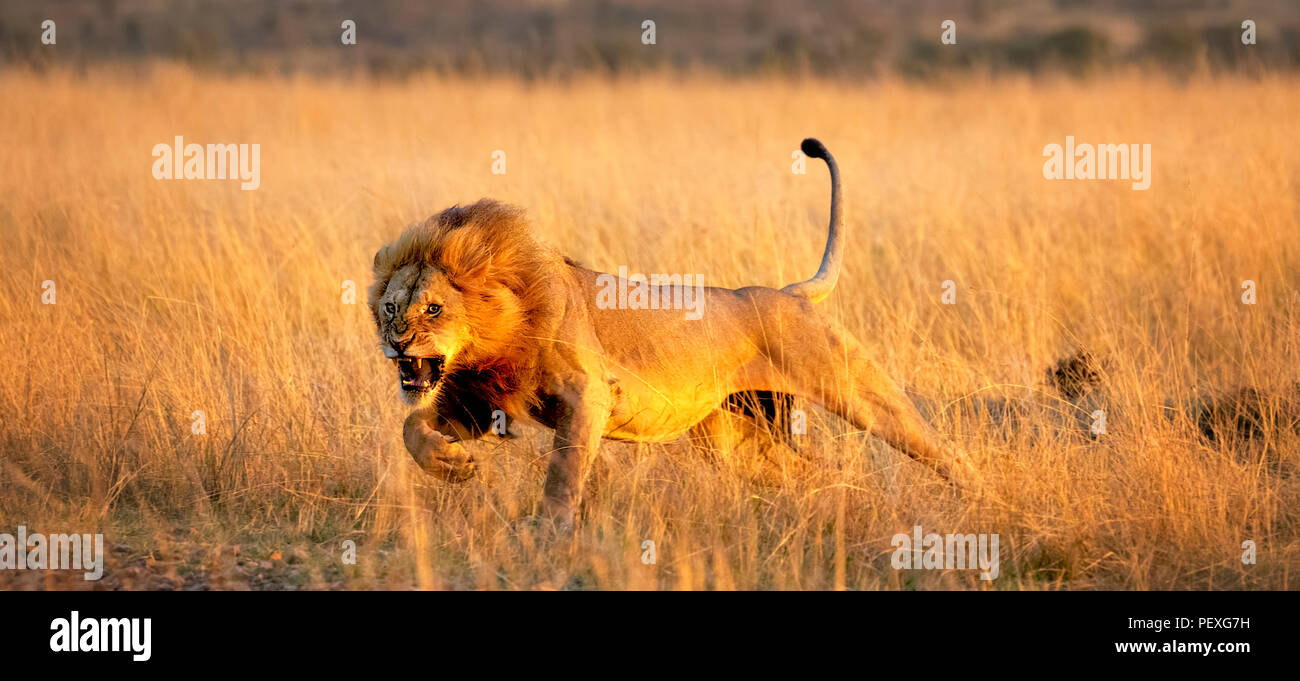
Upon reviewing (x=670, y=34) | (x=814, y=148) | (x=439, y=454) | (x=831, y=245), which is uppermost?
(x=670, y=34)

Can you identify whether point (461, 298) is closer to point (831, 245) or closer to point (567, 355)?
point (567, 355)

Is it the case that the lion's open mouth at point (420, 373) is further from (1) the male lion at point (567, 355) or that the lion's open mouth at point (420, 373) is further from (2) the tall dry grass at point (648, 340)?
(2) the tall dry grass at point (648, 340)

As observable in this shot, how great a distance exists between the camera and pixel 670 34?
3550cm

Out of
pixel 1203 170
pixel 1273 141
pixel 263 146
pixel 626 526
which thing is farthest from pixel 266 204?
pixel 1273 141

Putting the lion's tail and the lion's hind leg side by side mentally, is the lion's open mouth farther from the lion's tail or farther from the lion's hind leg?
the lion's tail

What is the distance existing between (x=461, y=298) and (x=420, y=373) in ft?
1.05

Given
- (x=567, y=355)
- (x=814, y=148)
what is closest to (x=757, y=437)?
(x=567, y=355)

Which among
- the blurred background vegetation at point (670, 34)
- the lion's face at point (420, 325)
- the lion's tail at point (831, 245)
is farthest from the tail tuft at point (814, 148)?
the blurred background vegetation at point (670, 34)

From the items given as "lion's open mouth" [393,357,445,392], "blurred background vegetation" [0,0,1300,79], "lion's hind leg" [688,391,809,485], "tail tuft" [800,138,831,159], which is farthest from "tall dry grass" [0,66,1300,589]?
"blurred background vegetation" [0,0,1300,79]

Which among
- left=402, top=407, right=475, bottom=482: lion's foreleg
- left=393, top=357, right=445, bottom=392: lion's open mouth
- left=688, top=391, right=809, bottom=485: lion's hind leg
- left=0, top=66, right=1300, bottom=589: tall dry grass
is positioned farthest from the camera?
left=688, top=391, right=809, bottom=485: lion's hind leg

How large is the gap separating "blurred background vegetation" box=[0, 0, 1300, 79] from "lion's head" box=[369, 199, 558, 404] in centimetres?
1564

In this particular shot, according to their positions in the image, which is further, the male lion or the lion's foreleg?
the lion's foreleg

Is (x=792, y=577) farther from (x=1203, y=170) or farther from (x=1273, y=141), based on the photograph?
(x=1273, y=141)

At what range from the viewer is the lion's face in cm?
497
